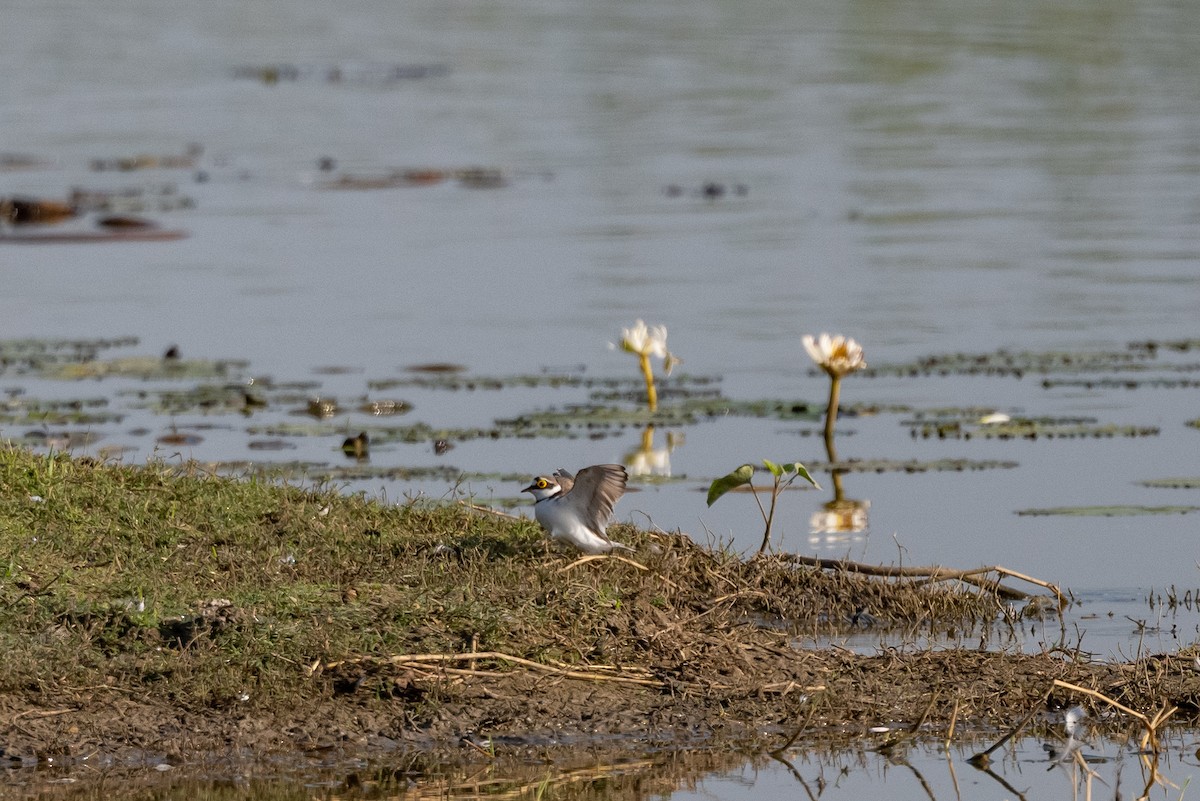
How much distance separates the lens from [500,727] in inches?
231

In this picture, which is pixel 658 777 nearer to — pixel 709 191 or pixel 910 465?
pixel 910 465

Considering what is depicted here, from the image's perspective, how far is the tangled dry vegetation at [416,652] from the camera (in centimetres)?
582

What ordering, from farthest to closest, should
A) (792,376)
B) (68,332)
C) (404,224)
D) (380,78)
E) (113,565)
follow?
1. (380,78)
2. (404,224)
3. (68,332)
4. (792,376)
5. (113,565)

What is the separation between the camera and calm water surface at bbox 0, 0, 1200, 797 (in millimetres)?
9586

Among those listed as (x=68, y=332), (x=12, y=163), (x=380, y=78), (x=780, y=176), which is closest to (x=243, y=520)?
(x=68, y=332)

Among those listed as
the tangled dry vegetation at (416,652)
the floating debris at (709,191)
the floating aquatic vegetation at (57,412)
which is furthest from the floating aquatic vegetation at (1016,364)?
the floating debris at (709,191)

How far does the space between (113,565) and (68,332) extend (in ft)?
22.8

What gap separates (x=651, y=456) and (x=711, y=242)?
7.24 m

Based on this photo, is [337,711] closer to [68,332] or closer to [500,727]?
[500,727]

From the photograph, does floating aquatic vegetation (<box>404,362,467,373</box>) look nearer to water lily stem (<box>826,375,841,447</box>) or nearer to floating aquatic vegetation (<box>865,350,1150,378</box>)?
floating aquatic vegetation (<box>865,350,1150,378</box>)

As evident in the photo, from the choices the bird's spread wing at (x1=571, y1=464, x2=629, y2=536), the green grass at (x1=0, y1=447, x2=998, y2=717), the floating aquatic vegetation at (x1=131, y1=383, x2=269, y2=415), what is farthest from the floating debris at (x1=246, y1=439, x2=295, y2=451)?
the bird's spread wing at (x1=571, y1=464, x2=629, y2=536)

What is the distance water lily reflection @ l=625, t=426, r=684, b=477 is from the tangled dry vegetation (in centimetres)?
255

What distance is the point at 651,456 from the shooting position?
32.7 ft

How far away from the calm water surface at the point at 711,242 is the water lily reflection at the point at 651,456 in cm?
10
